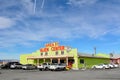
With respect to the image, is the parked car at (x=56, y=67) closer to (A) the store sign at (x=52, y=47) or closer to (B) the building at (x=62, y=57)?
(B) the building at (x=62, y=57)

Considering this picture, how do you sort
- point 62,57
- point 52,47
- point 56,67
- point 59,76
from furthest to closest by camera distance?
point 52,47 → point 62,57 → point 56,67 → point 59,76

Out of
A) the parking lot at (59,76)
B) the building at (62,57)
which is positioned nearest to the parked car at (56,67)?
the building at (62,57)

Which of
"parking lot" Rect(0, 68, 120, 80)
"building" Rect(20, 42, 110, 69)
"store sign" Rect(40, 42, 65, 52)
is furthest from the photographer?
"store sign" Rect(40, 42, 65, 52)

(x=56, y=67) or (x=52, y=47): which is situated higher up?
(x=52, y=47)

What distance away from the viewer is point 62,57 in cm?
5344

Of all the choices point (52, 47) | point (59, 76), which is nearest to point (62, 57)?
point (52, 47)

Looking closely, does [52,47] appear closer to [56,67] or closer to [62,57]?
[62,57]

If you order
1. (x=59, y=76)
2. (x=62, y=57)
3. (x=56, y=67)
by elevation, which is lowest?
(x=59, y=76)

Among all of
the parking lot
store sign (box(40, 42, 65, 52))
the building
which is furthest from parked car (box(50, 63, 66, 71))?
the parking lot

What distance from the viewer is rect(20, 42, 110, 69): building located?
52.6 m

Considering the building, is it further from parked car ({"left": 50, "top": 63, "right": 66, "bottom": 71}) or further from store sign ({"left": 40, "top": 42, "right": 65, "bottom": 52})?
parked car ({"left": 50, "top": 63, "right": 66, "bottom": 71})

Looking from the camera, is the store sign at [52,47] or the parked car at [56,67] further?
the store sign at [52,47]

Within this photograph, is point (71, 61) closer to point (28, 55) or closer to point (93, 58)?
point (93, 58)

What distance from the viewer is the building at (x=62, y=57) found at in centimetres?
5259
